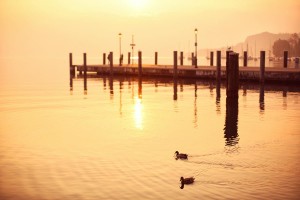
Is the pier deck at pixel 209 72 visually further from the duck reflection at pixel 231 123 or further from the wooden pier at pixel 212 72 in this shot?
the duck reflection at pixel 231 123

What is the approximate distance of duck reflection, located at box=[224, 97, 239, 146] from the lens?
19.8 m

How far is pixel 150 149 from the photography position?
1800cm

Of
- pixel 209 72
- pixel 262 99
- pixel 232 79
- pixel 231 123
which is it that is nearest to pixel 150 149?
pixel 231 123

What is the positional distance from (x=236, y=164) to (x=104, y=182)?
4.46 meters

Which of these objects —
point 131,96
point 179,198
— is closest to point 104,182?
point 179,198

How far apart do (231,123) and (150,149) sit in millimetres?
7480

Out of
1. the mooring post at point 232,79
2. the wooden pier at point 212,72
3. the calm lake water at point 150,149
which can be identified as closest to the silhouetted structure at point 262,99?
the calm lake water at point 150,149

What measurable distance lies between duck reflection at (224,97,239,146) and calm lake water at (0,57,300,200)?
0.14 ft

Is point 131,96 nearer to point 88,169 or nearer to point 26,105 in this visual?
point 26,105

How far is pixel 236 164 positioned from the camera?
15516mm

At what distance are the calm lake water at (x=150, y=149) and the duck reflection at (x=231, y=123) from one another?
44 millimetres

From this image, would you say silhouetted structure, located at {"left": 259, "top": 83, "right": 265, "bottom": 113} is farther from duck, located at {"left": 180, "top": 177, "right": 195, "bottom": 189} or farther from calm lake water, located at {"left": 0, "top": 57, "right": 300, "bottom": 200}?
duck, located at {"left": 180, "top": 177, "right": 195, "bottom": 189}

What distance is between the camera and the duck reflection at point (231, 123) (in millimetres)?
19822

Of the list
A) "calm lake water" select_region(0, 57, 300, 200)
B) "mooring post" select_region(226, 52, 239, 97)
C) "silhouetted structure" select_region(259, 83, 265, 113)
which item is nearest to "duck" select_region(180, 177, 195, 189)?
"calm lake water" select_region(0, 57, 300, 200)
